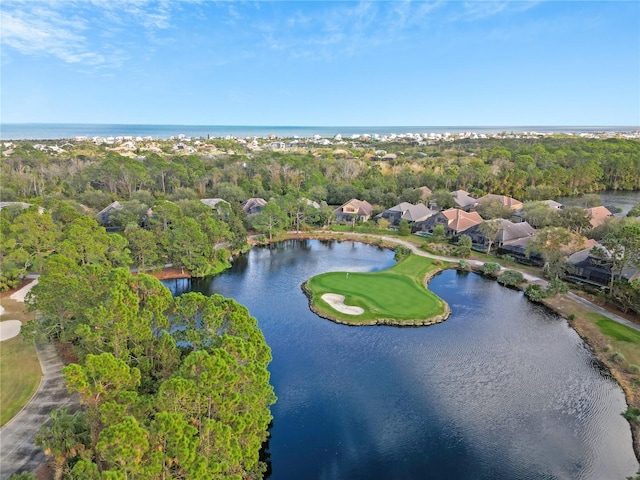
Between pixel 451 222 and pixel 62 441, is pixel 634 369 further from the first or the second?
pixel 451 222

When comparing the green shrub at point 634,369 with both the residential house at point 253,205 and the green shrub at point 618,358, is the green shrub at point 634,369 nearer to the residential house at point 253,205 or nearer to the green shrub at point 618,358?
the green shrub at point 618,358

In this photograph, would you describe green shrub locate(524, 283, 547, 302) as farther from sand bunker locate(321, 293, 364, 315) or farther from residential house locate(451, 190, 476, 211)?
residential house locate(451, 190, 476, 211)

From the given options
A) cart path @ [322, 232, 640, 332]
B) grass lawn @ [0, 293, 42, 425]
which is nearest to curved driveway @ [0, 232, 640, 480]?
grass lawn @ [0, 293, 42, 425]

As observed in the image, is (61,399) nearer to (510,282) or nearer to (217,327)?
(217,327)

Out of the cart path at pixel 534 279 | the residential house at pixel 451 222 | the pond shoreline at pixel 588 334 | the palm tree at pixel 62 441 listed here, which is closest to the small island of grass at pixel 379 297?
the pond shoreline at pixel 588 334

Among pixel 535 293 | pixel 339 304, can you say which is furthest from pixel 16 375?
pixel 535 293

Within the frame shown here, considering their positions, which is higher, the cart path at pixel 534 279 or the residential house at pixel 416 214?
the residential house at pixel 416 214
